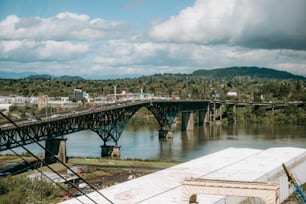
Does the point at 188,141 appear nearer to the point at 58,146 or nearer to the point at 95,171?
the point at 58,146

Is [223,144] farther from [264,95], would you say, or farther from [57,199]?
[264,95]

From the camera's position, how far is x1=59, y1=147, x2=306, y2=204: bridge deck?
79.5 feet

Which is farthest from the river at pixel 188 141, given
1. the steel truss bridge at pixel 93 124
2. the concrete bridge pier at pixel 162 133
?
the steel truss bridge at pixel 93 124

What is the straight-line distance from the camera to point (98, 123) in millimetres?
60656

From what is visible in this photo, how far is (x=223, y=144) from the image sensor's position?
6675 cm

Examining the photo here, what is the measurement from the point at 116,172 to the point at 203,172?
16.3 meters

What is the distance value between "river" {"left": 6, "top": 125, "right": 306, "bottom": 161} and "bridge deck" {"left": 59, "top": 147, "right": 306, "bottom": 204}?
1758 cm

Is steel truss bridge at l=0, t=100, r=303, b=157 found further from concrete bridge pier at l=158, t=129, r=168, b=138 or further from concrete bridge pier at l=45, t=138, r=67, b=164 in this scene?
concrete bridge pier at l=45, t=138, r=67, b=164

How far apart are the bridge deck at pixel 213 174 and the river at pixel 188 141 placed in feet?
57.7

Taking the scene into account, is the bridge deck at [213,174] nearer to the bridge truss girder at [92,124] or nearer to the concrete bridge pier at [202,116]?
the bridge truss girder at [92,124]

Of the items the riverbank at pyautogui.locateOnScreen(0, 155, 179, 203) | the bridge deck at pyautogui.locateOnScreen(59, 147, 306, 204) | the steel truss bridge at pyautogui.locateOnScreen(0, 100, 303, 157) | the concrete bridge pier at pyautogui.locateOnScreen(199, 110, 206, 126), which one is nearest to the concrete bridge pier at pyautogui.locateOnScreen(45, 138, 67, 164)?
the steel truss bridge at pyautogui.locateOnScreen(0, 100, 303, 157)

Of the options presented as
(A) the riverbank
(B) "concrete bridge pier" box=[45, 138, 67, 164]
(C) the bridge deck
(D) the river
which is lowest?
(D) the river

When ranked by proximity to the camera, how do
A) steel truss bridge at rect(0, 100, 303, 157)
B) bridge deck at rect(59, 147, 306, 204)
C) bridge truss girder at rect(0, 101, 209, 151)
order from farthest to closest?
steel truss bridge at rect(0, 100, 303, 157)
bridge truss girder at rect(0, 101, 209, 151)
bridge deck at rect(59, 147, 306, 204)

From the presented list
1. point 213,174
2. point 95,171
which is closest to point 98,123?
point 95,171
